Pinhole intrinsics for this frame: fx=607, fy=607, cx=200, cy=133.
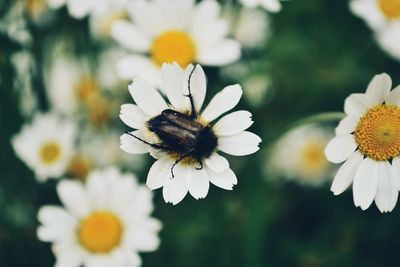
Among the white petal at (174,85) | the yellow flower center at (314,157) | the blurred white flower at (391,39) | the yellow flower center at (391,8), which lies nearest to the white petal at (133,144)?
the white petal at (174,85)

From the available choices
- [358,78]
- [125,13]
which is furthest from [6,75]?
[358,78]

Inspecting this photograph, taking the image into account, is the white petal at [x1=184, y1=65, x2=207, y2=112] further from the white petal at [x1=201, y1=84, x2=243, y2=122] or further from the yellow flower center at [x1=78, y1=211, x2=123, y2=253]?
the yellow flower center at [x1=78, y1=211, x2=123, y2=253]

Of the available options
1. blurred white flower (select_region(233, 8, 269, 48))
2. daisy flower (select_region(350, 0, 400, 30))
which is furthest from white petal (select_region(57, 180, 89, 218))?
blurred white flower (select_region(233, 8, 269, 48))

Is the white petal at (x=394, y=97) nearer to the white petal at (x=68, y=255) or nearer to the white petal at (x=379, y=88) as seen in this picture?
the white petal at (x=379, y=88)

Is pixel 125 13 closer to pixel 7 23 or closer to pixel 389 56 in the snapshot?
pixel 7 23

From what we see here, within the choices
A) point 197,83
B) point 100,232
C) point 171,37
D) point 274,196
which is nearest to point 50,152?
point 100,232

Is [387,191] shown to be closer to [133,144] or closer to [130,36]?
[133,144]
